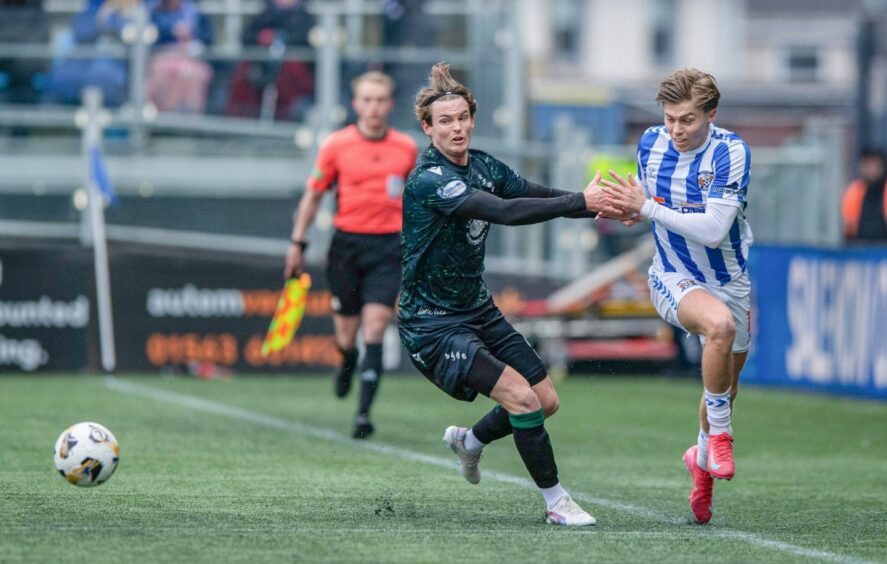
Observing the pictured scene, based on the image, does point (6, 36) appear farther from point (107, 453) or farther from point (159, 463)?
point (107, 453)

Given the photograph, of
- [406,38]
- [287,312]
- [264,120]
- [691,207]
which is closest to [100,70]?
[264,120]

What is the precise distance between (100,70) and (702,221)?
11.9 meters

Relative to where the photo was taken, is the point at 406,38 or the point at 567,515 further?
the point at 406,38

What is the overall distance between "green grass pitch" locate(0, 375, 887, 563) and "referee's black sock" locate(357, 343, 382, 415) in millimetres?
255

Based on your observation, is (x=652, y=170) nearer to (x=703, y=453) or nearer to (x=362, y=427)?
(x=703, y=453)

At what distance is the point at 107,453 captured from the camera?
7.50 m

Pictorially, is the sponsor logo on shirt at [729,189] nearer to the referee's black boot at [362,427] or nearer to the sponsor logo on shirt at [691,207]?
the sponsor logo on shirt at [691,207]

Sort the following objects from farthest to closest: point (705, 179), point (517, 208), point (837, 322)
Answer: point (837, 322) → point (705, 179) → point (517, 208)

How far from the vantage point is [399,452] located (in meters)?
10.4

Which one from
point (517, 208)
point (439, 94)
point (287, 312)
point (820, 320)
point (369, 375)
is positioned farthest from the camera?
point (820, 320)

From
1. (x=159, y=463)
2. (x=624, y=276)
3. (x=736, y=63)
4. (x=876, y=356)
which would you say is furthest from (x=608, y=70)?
(x=159, y=463)

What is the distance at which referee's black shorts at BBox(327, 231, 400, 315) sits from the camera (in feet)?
38.2

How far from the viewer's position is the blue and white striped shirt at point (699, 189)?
775cm

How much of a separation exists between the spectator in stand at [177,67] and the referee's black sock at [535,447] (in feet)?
38.5
